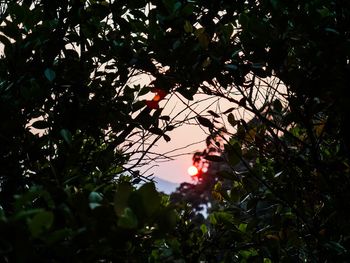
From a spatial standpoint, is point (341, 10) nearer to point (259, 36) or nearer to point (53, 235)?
point (259, 36)

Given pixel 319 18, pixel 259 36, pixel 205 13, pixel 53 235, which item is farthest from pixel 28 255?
pixel 205 13

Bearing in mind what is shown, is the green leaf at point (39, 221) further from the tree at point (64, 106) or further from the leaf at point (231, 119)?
the leaf at point (231, 119)

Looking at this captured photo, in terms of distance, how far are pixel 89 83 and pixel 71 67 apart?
0.35 m

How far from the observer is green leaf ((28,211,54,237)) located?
848 mm

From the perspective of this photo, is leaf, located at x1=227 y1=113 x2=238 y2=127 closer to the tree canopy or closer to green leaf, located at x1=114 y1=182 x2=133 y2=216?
the tree canopy

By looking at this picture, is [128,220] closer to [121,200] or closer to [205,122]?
[121,200]

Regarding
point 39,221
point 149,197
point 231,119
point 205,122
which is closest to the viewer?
point 39,221

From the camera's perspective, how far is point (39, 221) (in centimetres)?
85

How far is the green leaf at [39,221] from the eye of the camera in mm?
848

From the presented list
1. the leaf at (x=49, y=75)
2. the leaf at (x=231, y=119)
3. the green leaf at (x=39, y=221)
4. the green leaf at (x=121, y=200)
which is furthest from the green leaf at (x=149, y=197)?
the leaf at (x=231, y=119)

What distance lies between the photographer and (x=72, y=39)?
2434mm

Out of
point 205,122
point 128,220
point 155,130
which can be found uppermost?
point 155,130

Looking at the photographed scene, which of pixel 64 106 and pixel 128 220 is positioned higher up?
pixel 64 106

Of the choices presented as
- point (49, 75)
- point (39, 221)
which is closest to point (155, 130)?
point (49, 75)
